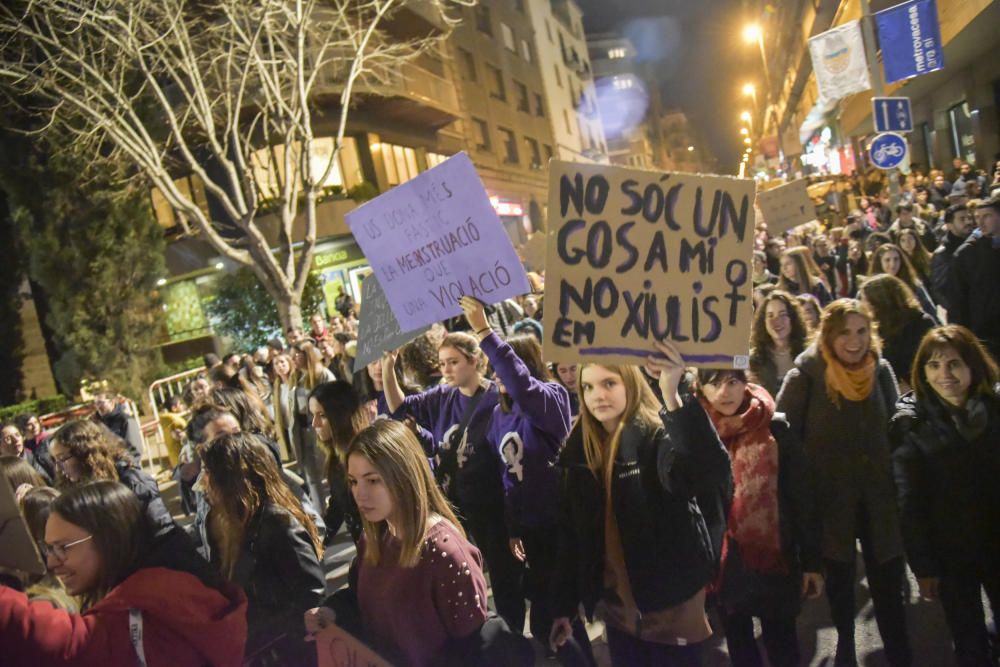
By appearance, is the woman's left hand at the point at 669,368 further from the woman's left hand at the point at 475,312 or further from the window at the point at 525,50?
the window at the point at 525,50

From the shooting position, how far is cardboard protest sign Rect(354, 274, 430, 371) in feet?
14.3

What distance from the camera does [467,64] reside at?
3369 centimetres

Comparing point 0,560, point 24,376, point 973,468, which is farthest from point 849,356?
point 24,376

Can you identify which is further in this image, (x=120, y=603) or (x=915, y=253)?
(x=915, y=253)

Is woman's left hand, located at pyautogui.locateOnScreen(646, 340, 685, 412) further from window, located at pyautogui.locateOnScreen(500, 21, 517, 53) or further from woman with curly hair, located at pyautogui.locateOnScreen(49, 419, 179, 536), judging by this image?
window, located at pyautogui.locateOnScreen(500, 21, 517, 53)

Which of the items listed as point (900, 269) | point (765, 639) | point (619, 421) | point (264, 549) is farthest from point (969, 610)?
point (900, 269)

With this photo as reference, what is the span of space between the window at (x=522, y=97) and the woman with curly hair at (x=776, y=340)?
3617 cm

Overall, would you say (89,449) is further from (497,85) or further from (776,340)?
(497,85)

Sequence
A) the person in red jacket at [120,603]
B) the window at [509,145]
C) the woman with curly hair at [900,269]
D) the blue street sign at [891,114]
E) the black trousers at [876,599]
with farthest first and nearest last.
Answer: the window at [509,145] < the blue street sign at [891,114] < the woman with curly hair at [900,269] < the black trousers at [876,599] < the person in red jacket at [120,603]

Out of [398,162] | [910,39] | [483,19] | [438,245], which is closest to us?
[438,245]

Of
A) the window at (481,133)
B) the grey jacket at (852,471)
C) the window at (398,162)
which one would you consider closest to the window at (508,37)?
the window at (481,133)

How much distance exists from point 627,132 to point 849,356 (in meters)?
88.9

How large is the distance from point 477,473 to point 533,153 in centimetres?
3797

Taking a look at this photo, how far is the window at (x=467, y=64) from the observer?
3294cm
